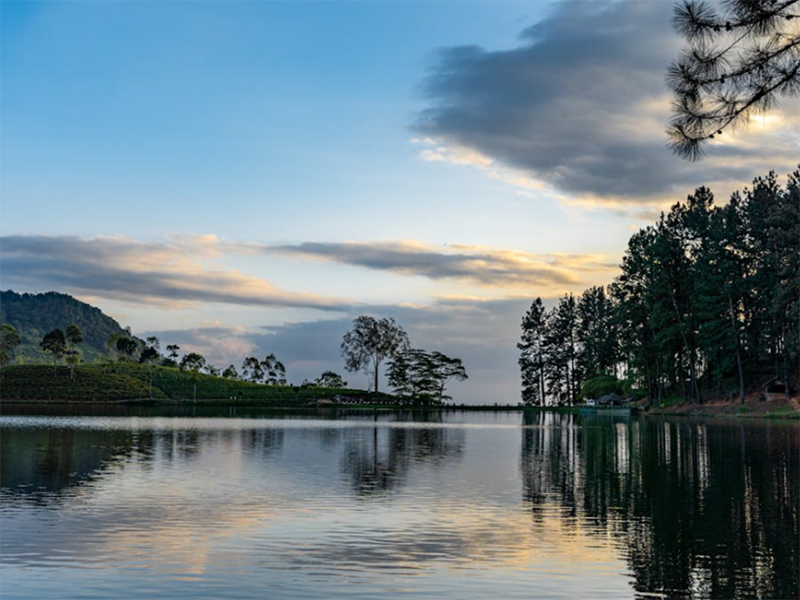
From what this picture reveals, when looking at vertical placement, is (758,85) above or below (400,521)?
above

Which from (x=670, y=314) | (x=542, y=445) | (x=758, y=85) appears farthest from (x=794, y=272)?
(x=758, y=85)

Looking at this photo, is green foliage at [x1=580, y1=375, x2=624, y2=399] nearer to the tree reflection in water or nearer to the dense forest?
the dense forest

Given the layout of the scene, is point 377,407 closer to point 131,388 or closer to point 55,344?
point 131,388

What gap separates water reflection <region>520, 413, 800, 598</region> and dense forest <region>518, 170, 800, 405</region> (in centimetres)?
3808

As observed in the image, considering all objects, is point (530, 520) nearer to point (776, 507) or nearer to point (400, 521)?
point (400, 521)

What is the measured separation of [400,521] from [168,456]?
22094 mm

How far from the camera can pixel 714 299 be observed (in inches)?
3588

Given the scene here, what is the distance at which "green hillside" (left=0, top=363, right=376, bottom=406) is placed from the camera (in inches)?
5694

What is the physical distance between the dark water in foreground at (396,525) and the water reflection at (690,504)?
87 mm

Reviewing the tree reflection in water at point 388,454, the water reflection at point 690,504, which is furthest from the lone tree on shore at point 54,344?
the water reflection at point 690,504

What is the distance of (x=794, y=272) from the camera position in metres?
80.9

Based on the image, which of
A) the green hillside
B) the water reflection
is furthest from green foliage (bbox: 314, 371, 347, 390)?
the water reflection

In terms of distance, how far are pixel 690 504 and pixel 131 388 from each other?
141 m

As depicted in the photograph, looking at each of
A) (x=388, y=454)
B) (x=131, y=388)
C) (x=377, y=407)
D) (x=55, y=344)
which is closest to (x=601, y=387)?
(x=377, y=407)
